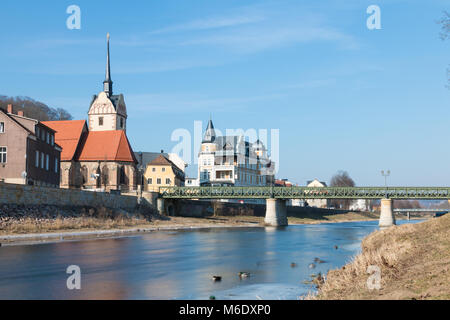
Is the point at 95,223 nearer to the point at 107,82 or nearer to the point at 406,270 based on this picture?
the point at 406,270

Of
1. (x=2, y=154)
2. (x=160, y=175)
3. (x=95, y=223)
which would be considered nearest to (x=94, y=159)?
(x=160, y=175)

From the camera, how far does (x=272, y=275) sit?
2303 centimetres

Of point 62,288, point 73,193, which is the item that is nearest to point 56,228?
point 73,193

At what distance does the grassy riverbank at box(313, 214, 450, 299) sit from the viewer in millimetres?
13344

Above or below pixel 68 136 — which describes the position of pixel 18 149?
below

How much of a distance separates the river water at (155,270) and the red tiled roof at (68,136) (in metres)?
65.9

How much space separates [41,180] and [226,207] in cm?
4276

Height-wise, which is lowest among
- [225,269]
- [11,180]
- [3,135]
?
[225,269]

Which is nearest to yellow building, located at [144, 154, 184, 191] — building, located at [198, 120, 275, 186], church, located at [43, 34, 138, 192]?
church, located at [43, 34, 138, 192]

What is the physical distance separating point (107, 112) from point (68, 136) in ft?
91.7

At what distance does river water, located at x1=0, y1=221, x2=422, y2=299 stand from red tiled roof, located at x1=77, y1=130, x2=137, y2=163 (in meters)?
63.6

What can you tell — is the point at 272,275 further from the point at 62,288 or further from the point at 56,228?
the point at 56,228

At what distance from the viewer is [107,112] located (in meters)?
131
